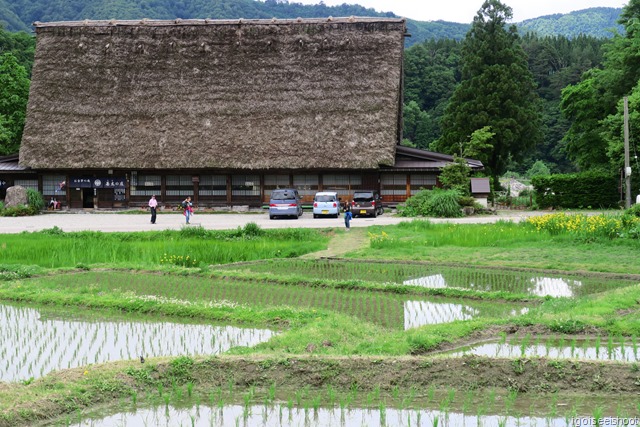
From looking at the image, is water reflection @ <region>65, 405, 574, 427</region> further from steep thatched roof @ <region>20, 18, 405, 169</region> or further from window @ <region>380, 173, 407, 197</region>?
window @ <region>380, 173, 407, 197</region>

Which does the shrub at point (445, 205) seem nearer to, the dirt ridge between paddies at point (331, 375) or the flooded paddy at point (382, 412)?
the dirt ridge between paddies at point (331, 375)

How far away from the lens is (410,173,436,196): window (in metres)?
33.2

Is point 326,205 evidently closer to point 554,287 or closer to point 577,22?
point 554,287

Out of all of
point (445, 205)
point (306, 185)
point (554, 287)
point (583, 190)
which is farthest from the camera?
point (306, 185)

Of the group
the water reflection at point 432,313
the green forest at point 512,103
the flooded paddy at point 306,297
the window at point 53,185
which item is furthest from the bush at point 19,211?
the water reflection at point 432,313

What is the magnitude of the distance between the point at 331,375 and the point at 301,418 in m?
0.89

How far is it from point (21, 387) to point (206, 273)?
24.6 feet

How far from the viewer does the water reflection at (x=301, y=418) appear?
5504mm

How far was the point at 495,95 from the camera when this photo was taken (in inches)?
1582

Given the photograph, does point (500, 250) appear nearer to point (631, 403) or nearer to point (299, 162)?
point (631, 403)

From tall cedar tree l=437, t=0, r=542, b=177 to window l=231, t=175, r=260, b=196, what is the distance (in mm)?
11435

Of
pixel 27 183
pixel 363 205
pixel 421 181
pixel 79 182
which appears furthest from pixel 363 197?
pixel 27 183

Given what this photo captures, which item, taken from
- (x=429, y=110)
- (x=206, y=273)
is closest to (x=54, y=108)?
(x=206, y=273)

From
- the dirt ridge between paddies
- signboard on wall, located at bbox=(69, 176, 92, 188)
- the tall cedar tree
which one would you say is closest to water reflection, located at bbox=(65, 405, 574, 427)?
the dirt ridge between paddies
